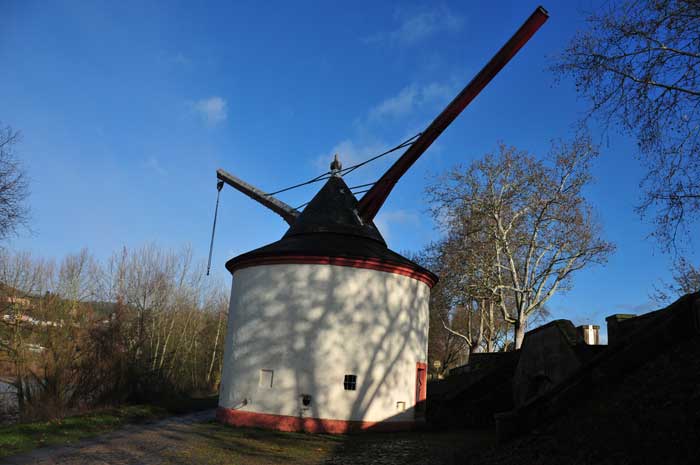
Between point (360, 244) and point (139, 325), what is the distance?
13.6 m

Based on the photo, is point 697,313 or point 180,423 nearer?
point 697,313

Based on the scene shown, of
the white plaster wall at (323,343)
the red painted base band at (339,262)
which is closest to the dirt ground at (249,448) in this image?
the white plaster wall at (323,343)

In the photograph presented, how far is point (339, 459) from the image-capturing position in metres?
11.2

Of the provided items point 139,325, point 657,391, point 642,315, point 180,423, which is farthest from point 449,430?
point 139,325

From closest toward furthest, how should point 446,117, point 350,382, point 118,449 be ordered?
1. point 118,449
2. point 350,382
3. point 446,117

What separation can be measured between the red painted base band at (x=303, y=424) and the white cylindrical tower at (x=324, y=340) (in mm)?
30

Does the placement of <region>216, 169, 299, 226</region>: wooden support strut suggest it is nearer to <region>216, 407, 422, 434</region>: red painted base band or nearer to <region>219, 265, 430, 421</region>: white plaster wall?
<region>219, 265, 430, 421</region>: white plaster wall

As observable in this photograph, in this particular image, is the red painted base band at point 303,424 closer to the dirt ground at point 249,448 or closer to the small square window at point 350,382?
the dirt ground at point 249,448

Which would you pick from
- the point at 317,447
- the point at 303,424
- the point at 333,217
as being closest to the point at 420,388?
the point at 303,424

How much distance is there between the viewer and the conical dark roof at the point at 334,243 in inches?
647

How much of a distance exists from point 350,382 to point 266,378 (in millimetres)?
2696

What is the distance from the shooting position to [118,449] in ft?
38.3

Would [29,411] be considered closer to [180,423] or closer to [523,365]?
[180,423]

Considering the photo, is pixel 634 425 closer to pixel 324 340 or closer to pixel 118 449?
pixel 324 340
